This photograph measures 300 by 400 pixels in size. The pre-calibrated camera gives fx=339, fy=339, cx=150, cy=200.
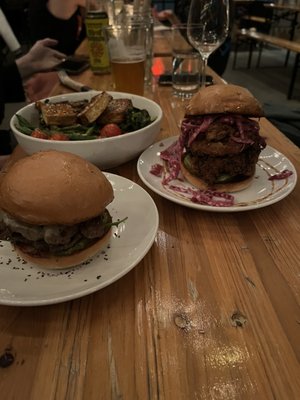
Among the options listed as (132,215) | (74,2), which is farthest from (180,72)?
(74,2)

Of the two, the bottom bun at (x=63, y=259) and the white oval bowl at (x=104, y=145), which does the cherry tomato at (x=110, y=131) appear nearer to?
the white oval bowl at (x=104, y=145)

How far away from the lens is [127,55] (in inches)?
67.6

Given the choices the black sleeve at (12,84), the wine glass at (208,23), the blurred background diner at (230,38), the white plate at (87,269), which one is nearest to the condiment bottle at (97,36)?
the blurred background diner at (230,38)

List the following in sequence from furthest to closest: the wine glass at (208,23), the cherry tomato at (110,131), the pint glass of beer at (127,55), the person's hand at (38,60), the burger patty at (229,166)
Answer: the person's hand at (38,60) → the pint glass of beer at (127,55) → the wine glass at (208,23) → the cherry tomato at (110,131) → the burger patty at (229,166)

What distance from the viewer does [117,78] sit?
1.75 meters

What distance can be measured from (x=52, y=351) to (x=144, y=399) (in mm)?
175

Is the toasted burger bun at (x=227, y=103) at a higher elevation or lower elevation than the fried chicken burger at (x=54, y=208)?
higher

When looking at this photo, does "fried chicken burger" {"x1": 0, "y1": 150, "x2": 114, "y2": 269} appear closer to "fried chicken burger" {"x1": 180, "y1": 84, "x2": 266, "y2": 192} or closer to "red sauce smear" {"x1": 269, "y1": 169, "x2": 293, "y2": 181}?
"fried chicken burger" {"x1": 180, "y1": 84, "x2": 266, "y2": 192}

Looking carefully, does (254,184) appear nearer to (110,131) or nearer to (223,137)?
(223,137)

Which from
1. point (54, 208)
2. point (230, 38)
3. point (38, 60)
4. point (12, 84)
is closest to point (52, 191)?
point (54, 208)

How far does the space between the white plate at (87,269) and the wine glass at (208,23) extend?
3.58ft

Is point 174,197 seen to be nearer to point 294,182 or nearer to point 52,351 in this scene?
point 294,182

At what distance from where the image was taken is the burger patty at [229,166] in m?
1.02

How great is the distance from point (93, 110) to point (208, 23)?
795mm
